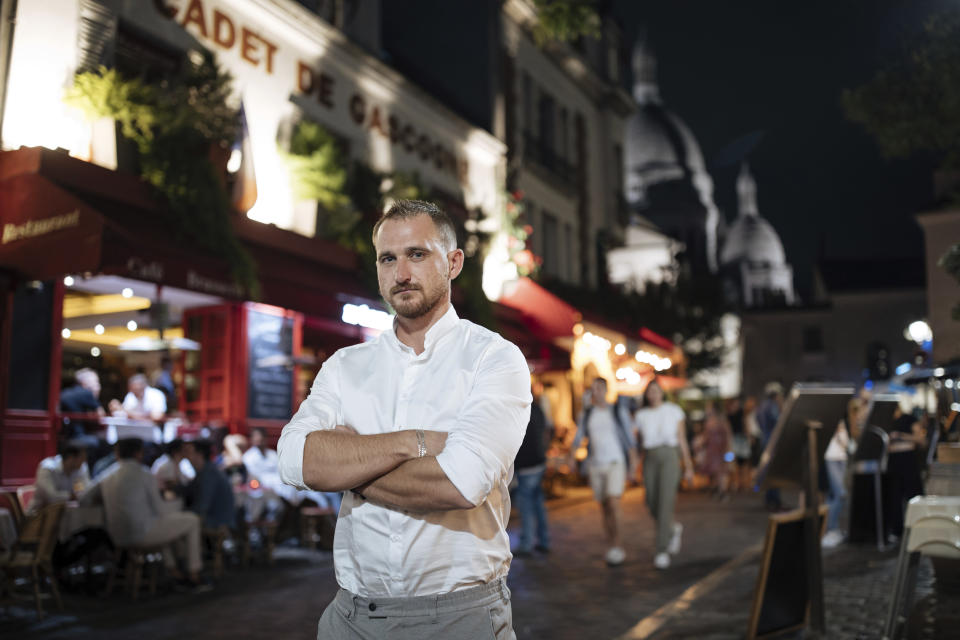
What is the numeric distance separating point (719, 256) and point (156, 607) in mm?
100958

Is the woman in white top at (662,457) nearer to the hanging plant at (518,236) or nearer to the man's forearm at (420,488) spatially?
the man's forearm at (420,488)

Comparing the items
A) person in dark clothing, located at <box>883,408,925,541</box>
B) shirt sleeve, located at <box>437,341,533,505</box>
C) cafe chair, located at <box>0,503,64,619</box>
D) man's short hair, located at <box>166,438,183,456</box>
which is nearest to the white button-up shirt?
shirt sleeve, located at <box>437,341,533,505</box>

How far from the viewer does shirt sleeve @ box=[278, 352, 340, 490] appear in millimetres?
2645

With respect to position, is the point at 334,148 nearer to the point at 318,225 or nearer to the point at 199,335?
the point at 318,225

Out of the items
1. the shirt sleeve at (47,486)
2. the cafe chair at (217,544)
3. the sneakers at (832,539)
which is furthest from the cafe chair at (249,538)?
the sneakers at (832,539)

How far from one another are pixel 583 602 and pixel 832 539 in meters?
5.28

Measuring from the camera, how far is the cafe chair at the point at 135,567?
8.95 m

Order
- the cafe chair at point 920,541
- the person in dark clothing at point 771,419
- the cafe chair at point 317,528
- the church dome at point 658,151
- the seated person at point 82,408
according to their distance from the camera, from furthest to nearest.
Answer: the church dome at point 658,151 → the person in dark clothing at point 771,419 → the cafe chair at point 317,528 → the seated person at point 82,408 → the cafe chair at point 920,541

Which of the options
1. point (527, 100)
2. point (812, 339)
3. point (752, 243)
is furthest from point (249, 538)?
point (752, 243)

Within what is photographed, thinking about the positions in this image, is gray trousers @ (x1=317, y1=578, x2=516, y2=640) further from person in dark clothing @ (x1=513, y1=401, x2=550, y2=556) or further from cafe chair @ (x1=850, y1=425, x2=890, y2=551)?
cafe chair @ (x1=850, y1=425, x2=890, y2=551)

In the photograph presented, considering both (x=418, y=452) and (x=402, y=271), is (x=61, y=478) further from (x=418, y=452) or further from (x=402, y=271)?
(x=418, y=452)

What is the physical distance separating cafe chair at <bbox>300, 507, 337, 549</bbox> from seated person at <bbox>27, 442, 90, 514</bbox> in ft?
9.16

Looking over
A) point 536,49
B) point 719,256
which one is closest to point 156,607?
point 536,49

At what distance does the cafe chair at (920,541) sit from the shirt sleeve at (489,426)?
3590 mm
